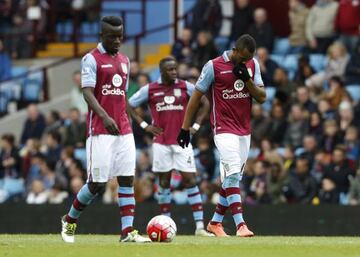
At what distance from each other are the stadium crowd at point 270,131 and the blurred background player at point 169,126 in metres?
3.26

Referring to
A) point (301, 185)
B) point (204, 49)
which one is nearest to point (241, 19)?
point (204, 49)

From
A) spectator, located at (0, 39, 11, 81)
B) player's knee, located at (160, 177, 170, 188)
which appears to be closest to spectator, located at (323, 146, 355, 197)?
player's knee, located at (160, 177, 170, 188)

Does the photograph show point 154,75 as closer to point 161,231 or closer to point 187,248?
point 161,231

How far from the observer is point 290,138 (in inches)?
989

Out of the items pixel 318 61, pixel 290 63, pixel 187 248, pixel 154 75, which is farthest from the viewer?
pixel 154 75

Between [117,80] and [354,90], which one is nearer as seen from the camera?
[117,80]

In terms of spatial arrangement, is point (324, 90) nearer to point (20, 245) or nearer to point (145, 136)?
point (145, 136)

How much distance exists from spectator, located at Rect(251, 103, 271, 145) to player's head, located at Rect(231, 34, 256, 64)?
7.84 metres

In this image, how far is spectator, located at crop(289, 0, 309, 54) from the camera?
2781 cm

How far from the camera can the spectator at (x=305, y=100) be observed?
25109 millimetres

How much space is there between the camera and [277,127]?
82.5 ft

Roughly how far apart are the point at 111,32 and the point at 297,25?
12.2m

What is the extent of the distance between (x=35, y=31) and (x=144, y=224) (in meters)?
9.68

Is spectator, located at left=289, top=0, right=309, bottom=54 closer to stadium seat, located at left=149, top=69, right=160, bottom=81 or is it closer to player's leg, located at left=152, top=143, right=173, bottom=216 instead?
stadium seat, located at left=149, top=69, right=160, bottom=81
